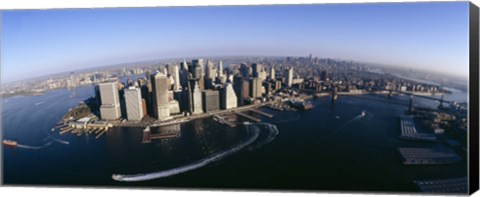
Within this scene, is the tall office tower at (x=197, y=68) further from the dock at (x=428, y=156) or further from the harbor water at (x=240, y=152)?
the dock at (x=428, y=156)

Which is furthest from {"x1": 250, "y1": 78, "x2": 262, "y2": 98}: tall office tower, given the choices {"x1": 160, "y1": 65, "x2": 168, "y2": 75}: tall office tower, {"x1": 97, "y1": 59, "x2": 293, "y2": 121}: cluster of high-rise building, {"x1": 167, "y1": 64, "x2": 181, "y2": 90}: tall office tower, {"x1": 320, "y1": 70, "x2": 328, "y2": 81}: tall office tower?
{"x1": 160, "y1": 65, "x2": 168, "y2": 75}: tall office tower

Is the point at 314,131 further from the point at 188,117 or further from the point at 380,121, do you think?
the point at 188,117

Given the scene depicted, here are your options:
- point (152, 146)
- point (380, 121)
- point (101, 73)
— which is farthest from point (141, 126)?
point (380, 121)

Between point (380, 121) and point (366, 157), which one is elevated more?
point (380, 121)

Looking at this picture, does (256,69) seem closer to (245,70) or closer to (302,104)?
(245,70)

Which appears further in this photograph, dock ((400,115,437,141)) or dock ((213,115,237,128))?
dock ((213,115,237,128))

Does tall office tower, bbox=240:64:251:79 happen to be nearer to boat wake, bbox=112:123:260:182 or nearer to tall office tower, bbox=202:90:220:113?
tall office tower, bbox=202:90:220:113

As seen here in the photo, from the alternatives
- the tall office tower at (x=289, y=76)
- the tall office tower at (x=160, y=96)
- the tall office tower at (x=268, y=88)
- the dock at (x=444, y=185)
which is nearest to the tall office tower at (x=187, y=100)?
the tall office tower at (x=160, y=96)
